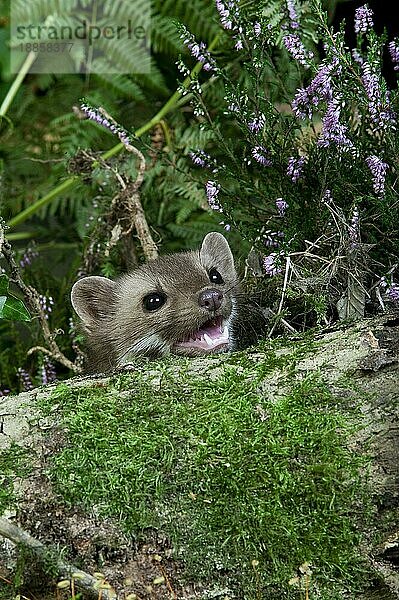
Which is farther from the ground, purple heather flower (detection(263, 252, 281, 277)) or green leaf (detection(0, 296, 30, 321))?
green leaf (detection(0, 296, 30, 321))

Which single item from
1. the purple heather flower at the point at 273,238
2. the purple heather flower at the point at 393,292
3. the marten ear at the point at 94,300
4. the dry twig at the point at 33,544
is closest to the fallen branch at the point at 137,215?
the marten ear at the point at 94,300

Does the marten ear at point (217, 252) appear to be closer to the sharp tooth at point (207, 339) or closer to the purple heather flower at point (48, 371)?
the sharp tooth at point (207, 339)

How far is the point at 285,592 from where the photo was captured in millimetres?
1960

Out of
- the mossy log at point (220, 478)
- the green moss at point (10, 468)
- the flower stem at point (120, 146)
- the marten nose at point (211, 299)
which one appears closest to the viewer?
the mossy log at point (220, 478)

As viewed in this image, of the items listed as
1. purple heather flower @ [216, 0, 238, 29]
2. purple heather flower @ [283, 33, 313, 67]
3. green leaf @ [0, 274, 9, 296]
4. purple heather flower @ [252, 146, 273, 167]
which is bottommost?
green leaf @ [0, 274, 9, 296]

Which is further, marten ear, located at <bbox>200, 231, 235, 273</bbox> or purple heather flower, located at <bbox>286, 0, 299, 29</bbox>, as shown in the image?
marten ear, located at <bbox>200, 231, 235, 273</bbox>

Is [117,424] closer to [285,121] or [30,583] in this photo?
[30,583]

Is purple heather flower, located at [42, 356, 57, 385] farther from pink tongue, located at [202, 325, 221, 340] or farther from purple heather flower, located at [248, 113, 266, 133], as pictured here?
purple heather flower, located at [248, 113, 266, 133]

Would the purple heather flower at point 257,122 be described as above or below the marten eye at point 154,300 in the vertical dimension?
above

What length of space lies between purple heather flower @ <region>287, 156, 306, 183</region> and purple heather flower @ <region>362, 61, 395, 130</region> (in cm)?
34

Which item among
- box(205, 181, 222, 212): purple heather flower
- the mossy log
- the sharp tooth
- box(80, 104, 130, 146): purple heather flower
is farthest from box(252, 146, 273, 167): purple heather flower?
the mossy log

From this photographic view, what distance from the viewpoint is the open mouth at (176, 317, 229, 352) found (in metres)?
2.93

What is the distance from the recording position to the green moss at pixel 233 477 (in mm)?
1966

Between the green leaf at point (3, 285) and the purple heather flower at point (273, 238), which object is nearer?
the green leaf at point (3, 285)
